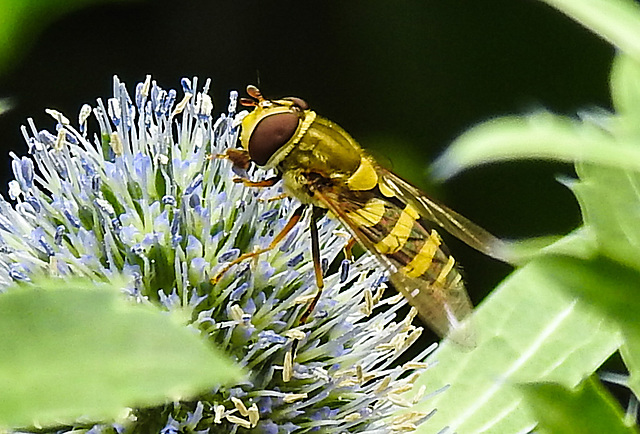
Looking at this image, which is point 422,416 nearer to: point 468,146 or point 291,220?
point 291,220

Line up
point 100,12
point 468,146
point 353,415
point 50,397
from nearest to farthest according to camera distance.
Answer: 1. point 50,397
2. point 468,146
3. point 353,415
4. point 100,12

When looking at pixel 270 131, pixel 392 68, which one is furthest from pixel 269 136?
pixel 392 68

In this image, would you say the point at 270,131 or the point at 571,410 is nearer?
the point at 571,410

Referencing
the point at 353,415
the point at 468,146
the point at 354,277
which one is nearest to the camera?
the point at 468,146

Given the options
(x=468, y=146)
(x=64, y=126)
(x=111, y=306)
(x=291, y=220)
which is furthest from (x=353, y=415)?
(x=111, y=306)

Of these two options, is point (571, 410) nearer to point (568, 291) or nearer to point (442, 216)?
point (568, 291)

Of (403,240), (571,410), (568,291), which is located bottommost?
(571,410)
